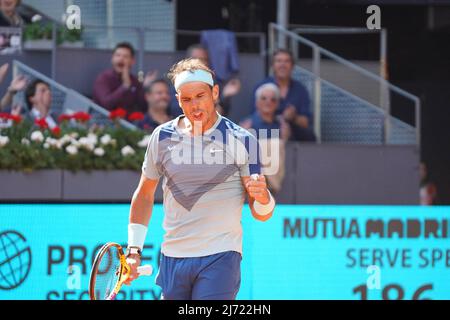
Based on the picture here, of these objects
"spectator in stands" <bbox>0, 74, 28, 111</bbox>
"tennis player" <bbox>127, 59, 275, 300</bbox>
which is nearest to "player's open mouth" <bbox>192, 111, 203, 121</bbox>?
"tennis player" <bbox>127, 59, 275, 300</bbox>

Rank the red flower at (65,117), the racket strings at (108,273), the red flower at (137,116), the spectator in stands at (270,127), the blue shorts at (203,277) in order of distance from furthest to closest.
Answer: the red flower at (137,116)
the spectator in stands at (270,127)
the red flower at (65,117)
the racket strings at (108,273)
the blue shorts at (203,277)

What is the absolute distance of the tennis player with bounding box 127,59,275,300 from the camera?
15.1 ft

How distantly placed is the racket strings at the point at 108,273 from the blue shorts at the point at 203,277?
9.9 inches

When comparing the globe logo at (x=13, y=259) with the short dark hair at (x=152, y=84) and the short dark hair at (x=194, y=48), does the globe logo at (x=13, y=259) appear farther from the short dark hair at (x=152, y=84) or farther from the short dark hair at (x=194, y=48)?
the short dark hair at (x=194, y=48)

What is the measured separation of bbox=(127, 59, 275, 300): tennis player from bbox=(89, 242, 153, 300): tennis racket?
0.18 feet

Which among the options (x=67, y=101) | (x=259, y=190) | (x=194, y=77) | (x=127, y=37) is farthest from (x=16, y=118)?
(x=259, y=190)

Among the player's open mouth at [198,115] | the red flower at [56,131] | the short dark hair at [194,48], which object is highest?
the short dark hair at [194,48]

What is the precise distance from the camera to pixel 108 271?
4.78 meters

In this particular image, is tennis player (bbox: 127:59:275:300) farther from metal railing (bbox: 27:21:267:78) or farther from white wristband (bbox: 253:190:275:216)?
metal railing (bbox: 27:21:267:78)

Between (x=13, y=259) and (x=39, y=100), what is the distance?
1.86 m

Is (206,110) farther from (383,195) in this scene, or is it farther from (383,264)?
(383,195)

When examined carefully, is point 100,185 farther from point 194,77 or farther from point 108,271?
point 194,77

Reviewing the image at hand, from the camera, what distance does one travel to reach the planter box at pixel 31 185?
8094 mm

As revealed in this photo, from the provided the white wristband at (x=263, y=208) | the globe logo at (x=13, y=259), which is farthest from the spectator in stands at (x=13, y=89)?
the white wristband at (x=263, y=208)
